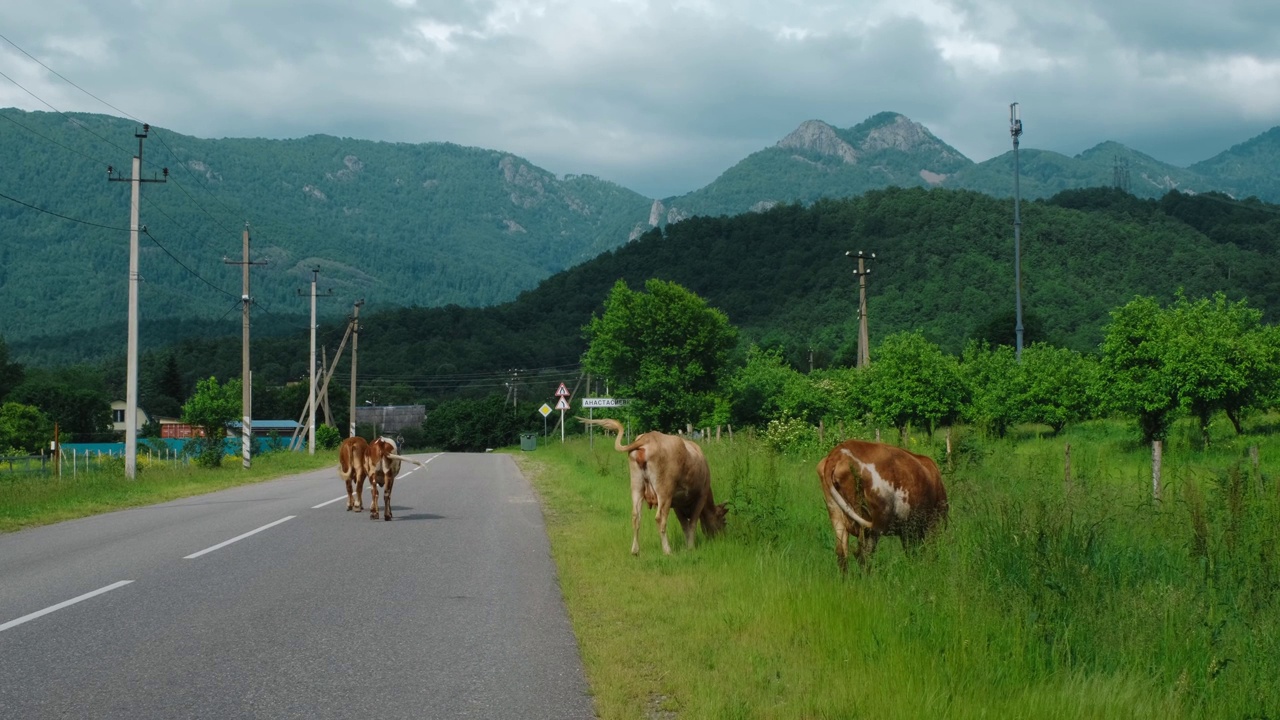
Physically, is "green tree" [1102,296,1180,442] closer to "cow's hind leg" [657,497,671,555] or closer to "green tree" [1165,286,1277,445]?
"green tree" [1165,286,1277,445]

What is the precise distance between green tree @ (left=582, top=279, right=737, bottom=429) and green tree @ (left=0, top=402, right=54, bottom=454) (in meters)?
51.0

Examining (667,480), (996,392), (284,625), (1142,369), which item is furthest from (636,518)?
(996,392)

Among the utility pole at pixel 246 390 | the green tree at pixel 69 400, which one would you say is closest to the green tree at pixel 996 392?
the utility pole at pixel 246 390

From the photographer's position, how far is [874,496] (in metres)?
9.21

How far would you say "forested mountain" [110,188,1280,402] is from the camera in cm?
8906

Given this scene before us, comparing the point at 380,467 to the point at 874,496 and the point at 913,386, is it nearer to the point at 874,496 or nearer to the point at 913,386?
the point at 874,496

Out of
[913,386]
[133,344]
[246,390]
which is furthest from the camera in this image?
[246,390]

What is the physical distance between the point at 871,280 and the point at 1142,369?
63.0m

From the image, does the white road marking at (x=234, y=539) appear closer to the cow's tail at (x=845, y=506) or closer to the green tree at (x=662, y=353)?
the cow's tail at (x=845, y=506)

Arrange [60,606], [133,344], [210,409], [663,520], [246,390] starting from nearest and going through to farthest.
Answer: [60,606], [663,520], [133,344], [246,390], [210,409]

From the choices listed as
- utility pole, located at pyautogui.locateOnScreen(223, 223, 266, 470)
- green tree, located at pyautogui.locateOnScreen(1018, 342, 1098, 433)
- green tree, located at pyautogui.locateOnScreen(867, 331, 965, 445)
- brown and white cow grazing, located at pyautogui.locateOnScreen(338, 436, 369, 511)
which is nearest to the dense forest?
green tree, located at pyautogui.locateOnScreen(1018, 342, 1098, 433)

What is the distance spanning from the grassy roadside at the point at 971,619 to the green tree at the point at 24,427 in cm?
8528

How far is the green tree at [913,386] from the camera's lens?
133ft

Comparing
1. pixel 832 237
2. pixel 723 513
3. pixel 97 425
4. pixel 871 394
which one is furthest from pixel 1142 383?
pixel 97 425
